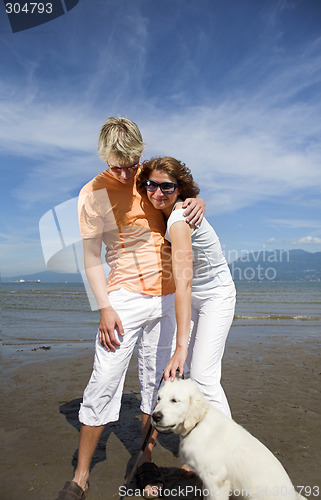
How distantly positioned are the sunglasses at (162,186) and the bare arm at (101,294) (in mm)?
660

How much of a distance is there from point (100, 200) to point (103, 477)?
108 inches

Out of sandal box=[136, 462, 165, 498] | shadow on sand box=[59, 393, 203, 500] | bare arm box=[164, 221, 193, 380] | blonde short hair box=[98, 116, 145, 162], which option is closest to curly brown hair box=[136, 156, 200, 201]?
blonde short hair box=[98, 116, 145, 162]

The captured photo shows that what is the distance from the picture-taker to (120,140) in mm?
2887

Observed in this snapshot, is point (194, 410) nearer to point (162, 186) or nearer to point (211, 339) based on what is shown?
point (211, 339)

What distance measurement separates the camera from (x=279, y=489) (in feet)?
7.98

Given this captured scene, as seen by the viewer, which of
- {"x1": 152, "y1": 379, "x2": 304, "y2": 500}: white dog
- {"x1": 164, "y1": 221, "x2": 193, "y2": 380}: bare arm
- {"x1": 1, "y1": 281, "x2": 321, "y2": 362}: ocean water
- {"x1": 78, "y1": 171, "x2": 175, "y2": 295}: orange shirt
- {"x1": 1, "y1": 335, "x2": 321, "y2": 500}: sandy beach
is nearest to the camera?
{"x1": 152, "y1": 379, "x2": 304, "y2": 500}: white dog

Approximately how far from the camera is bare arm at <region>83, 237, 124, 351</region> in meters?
3.02

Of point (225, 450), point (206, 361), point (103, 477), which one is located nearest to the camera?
point (225, 450)

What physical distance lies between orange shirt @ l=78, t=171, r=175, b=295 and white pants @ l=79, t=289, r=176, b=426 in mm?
137

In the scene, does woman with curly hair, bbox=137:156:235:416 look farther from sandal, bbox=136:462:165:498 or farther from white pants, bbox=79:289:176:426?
sandal, bbox=136:462:165:498

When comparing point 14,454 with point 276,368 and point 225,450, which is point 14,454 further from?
point 276,368

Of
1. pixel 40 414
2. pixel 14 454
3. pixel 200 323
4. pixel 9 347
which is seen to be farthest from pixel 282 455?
pixel 9 347

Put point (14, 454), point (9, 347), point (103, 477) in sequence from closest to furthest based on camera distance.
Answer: point (103, 477) → point (14, 454) → point (9, 347)

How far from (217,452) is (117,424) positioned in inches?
102
